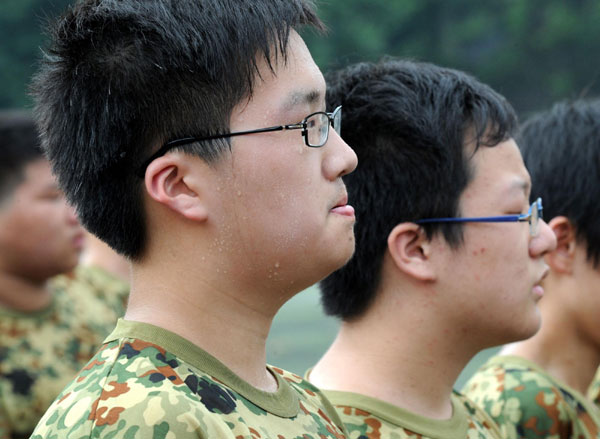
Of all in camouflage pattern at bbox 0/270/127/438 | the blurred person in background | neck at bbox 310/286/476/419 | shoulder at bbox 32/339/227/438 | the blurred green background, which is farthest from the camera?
the blurred green background

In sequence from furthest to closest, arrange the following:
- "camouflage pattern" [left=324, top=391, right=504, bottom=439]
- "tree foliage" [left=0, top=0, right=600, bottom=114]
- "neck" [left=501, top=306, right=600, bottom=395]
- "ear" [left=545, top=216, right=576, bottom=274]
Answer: "tree foliage" [left=0, top=0, right=600, bottom=114], "ear" [left=545, top=216, right=576, bottom=274], "neck" [left=501, top=306, right=600, bottom=395], "camouflage pattern" [left=324, top=391, right=504, bottom=439]

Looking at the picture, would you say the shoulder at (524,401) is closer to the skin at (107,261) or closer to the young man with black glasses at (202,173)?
the young man with black glasses at (202,173)

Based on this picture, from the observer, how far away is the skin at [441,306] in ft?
9.46

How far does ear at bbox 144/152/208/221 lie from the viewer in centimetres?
209

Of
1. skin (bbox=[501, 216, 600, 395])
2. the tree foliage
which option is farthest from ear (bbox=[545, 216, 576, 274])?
the tree foliage

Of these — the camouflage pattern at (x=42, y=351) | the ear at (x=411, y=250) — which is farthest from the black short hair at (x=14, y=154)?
the ear at (x=411, y=250)

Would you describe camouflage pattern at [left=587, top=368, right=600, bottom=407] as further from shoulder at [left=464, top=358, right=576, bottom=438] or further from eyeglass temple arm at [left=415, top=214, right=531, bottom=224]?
eyeglass temple arm at [left=415, top=214, right=531, bottom=224]

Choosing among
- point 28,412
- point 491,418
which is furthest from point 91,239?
point 491,418

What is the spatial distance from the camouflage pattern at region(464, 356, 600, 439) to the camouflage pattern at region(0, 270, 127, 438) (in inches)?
73.5

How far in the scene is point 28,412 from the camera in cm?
416

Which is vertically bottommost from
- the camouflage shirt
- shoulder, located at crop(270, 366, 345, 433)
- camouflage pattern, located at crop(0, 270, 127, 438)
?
camouflage pattern, located at crop(0, 270, 127, 438)

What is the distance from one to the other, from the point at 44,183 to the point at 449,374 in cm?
278

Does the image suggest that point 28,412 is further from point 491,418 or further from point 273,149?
point 273,149

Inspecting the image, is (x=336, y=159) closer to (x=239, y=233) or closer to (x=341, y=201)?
(x=341, y=201)
